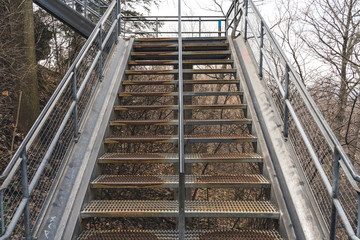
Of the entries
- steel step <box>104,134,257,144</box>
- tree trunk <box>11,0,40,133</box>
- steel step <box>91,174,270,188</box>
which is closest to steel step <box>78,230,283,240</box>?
steel step <box>91,174,270,188</box>

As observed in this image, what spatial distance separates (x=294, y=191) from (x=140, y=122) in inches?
79.8

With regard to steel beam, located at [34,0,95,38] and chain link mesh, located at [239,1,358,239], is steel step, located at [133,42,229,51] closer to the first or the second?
chain link mesh, located at [239,1,358,239]

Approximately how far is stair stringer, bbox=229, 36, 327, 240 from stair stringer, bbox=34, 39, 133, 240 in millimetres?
1872

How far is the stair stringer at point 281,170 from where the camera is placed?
6.89ft

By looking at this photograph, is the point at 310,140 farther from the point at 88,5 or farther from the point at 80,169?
the point at 88,5

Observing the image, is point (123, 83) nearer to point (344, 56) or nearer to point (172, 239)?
point (172, 239)

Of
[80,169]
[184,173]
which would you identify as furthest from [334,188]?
[80,169]

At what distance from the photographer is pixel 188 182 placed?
2.66m

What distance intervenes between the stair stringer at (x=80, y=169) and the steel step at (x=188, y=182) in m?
0.20

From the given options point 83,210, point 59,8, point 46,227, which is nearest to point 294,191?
point 83,210

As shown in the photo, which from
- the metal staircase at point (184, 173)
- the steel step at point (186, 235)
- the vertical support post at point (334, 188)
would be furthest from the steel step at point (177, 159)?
the vertical support post at point (334, 188)

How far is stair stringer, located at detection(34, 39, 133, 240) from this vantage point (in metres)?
2.14

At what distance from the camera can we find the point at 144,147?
816 cm

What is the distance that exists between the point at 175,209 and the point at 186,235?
0.24m
